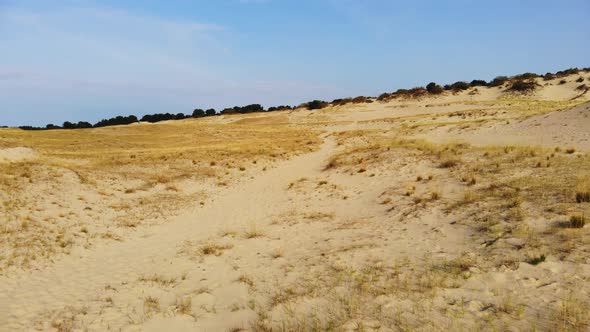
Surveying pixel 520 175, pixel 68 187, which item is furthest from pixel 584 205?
pixel 68 187

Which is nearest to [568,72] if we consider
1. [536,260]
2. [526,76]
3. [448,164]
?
[526,76]

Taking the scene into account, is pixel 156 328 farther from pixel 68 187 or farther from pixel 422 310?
pixel 68 187

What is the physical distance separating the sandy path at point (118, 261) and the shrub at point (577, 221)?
10.8 meters

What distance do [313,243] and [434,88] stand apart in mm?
71152

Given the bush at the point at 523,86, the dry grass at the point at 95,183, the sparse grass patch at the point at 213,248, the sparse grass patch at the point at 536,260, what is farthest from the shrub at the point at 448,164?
the bush at the point at 523,86

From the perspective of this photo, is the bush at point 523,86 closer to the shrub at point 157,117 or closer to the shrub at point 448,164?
the shrub at point 448,164

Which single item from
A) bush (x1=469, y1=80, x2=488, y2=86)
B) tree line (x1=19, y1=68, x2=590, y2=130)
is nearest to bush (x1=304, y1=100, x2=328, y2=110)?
tree line (x1=19, y1=68, x2=590, y2=130)

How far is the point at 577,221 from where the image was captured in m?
9.77

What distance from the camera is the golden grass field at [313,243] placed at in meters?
7.72

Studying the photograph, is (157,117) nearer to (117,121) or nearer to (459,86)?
(117,121)

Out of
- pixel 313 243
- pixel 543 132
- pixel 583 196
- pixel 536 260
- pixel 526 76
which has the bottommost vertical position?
pixel 313 243

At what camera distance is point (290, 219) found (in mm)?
15922

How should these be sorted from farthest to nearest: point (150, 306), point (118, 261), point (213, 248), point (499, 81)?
point (499, 81), point (213, 248), point (118, 261), point (150, 306)

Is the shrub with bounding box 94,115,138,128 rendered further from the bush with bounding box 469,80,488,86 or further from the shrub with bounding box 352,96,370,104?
the bush with bounding box 469,80,488,86
